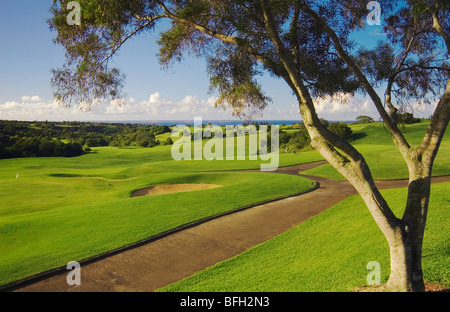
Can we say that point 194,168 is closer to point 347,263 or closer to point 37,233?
point 37,233

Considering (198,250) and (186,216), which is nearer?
(198,250)

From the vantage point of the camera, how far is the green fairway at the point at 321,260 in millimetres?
8055

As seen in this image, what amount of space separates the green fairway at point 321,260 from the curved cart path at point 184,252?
739 millimetres

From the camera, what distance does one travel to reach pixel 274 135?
242 ft

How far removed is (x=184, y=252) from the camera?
11.4 meters

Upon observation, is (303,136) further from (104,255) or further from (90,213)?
(104,255)

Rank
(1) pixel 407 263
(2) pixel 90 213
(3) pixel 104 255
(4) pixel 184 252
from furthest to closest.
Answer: (2) pixel 90 213 < (4) pixel 184 252 < (3) pixel 104 255 < (1) pixel 407 263

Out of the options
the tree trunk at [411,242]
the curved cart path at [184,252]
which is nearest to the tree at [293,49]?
the tree trunk at [411,242]

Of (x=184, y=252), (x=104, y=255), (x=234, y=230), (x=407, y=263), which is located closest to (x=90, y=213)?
(x=104, y=255)

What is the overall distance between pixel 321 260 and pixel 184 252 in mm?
4994

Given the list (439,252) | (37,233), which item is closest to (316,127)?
(439,252)

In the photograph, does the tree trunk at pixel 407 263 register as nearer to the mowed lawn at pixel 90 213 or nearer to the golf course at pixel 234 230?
the golf course at pixel 234 230

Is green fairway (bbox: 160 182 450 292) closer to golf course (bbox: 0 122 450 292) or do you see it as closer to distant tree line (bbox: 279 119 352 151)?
golf course (bbox: 0 122 450 292)

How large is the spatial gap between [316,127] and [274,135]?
6797 centimetres
